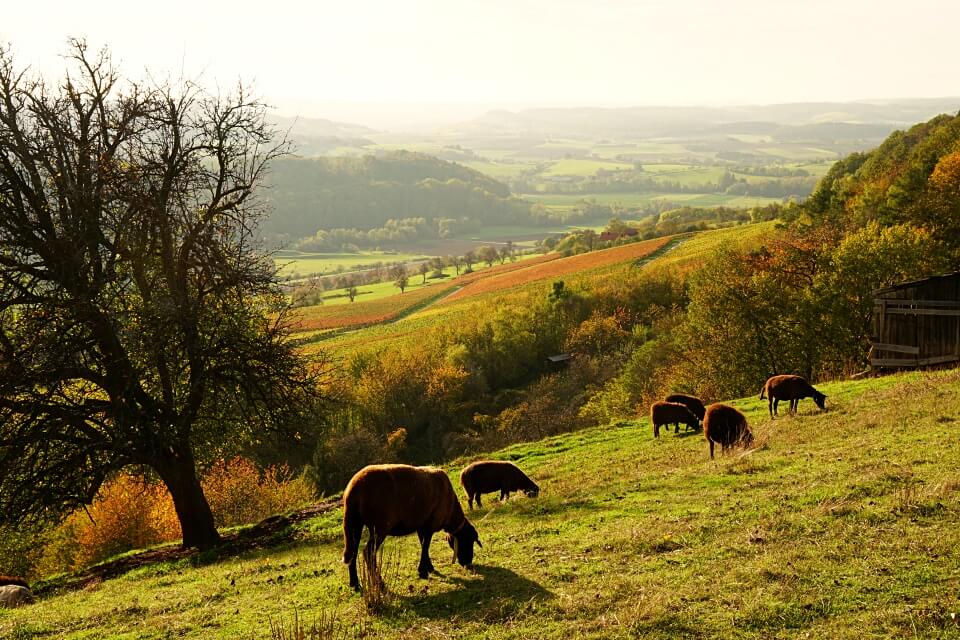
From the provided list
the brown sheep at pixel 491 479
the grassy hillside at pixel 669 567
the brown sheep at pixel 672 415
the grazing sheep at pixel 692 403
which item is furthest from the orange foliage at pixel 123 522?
the grazing sheep at pixel 692 403


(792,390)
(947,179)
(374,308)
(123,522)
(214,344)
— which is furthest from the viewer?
(374,308)

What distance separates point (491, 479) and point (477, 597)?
29.1 ft

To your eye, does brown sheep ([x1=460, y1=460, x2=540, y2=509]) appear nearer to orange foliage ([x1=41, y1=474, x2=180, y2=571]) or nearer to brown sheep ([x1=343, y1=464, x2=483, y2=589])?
brown sheep ([x1=343, y1=464, x2=483, y2=589])

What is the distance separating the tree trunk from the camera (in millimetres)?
19516

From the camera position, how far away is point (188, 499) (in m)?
19.9

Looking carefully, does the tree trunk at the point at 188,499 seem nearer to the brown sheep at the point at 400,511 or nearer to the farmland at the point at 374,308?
the brown sheep at the point at 400,511

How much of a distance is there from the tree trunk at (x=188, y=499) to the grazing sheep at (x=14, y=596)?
4.17 m

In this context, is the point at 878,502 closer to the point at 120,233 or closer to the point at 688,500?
the point at 688,500

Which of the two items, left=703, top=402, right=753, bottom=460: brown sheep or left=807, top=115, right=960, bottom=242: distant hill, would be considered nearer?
left=703, top=402, right=753, bottom=460: brown sheep

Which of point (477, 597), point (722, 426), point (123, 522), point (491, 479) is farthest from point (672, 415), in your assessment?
point (123, 522)

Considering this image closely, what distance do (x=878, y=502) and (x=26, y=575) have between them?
3584 cm

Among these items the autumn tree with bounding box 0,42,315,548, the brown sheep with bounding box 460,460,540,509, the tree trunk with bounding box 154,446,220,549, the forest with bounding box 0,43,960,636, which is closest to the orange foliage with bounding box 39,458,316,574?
the forest with bounding box 0,43,960,636

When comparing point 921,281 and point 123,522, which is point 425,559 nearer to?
point 123,522

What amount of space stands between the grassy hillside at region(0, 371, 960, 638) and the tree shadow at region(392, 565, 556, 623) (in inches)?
1.5
